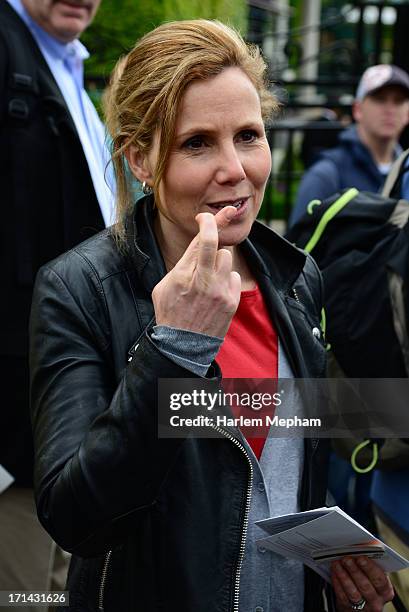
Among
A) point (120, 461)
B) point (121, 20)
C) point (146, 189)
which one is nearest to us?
point (120, 461)

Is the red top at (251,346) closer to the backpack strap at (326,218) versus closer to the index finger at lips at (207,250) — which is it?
the index finger at lips at (207,250)

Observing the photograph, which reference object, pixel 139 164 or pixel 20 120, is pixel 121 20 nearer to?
pixel 20 120

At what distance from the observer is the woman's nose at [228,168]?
188 centimetres

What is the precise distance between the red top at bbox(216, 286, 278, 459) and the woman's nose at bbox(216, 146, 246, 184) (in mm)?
324

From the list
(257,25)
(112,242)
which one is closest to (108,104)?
(112,242)

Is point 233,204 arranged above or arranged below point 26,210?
above

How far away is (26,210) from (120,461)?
1438mm

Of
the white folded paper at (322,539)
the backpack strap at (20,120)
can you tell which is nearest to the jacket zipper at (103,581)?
the white folded paper at (322,539)

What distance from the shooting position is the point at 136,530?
70.9 inches

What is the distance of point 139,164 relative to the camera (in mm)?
2021

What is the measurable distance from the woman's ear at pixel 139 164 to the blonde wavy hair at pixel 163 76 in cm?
2

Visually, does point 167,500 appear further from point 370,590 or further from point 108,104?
point 108,104

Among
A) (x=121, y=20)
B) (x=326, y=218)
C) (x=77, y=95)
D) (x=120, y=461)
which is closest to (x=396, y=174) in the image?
(x=326, y=218)

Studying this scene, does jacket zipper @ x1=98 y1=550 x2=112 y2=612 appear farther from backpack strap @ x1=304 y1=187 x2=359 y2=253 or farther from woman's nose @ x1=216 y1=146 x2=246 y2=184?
backpack strap @ x1=304 y1=187 x2=359 y2=253
